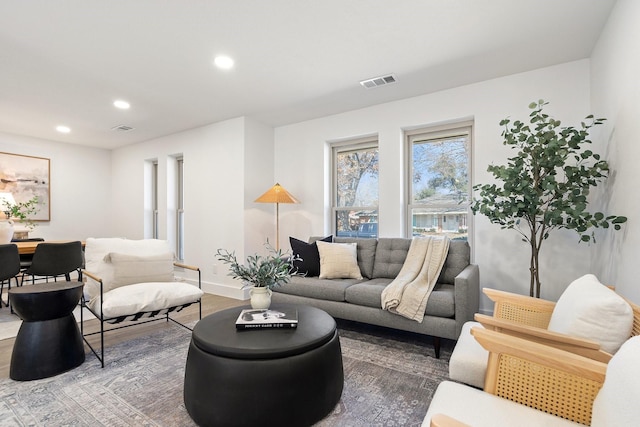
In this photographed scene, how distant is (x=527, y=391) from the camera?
1.25 m

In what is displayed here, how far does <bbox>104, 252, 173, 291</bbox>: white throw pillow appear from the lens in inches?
107

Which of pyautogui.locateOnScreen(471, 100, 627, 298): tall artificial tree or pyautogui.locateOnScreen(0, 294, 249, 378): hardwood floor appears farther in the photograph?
pyautogui.locateOnScreen(0, 294, 249, 378): hardwood floor

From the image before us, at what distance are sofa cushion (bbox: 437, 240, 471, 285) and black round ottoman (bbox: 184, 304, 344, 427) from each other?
66.8 inches

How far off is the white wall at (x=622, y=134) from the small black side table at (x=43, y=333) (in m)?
3.63

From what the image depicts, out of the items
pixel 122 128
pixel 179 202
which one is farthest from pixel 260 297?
pixel 122 128

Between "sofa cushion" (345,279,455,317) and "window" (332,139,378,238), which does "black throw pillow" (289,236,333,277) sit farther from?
"window" (332,139,378,238)

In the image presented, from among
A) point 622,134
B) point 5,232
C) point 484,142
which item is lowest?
point 5,232

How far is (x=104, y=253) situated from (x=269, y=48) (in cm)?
226

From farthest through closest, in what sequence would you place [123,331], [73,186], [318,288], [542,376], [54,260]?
[73,186], [54,260], [318,288], [123,331], [542,376]

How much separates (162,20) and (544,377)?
9.97 ft

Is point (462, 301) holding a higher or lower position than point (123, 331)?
higher

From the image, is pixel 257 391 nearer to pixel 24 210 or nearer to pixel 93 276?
pixel 93 276

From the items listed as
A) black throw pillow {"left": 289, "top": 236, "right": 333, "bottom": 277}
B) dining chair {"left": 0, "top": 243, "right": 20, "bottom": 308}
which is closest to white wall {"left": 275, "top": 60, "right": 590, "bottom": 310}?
black throw pillow {"left": 289, "top": 236, "right": 333, "bottom": 277}

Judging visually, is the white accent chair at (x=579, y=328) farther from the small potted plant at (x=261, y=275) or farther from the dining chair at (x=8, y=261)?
the dining chair at (x=8, y=261)
